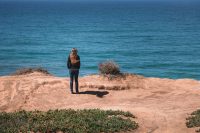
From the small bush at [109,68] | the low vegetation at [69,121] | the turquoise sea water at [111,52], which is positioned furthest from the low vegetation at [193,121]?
the turquoise sea water at [111,52]

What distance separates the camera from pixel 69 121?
13469 millimetres

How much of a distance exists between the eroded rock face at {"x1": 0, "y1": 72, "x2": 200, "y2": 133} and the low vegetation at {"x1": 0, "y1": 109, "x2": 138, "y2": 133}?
81 centimetres

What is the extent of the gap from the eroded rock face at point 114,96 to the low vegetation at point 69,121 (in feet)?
2.64

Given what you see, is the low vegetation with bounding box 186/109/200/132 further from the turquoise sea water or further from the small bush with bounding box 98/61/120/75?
the turquoise sea water

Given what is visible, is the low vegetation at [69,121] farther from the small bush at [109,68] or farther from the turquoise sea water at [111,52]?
the turquoise sea water at [111,52]

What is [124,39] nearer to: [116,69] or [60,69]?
[60,69]

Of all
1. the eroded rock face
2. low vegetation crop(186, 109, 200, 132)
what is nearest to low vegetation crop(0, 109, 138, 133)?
the eroded rock face

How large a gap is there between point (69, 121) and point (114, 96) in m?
5.60

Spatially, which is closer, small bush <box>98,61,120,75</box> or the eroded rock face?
the eroded rock face

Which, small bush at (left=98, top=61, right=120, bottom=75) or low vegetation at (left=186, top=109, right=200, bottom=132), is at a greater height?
small bush at (left=98, top=61, right=120, bottom=75)

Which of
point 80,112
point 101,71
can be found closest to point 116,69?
point 101,71

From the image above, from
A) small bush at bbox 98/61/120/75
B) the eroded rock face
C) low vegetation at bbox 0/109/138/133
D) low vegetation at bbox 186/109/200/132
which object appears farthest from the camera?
small bush at bbox 98/61/120/75

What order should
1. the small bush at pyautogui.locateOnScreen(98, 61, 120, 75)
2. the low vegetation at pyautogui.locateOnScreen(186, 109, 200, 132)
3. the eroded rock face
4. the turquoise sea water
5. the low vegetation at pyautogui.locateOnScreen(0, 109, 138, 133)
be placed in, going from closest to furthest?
the low vegetation at pyautogui.locateOnScreen(0, 109, 138, 133), the low vegetation at pyautogui.locateOnScreen(186, 109, 200, 132), the eroded rock face, the small bush at pyautogui.locateOnScreen(98, 61, 120, 75), the turquoise sea water

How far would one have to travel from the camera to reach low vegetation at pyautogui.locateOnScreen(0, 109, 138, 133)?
12.7 m
